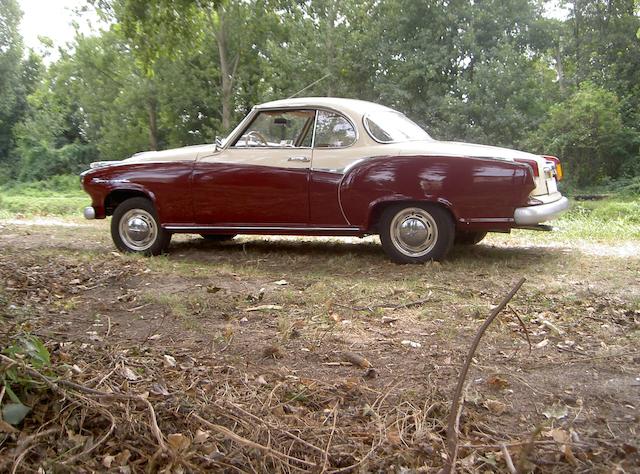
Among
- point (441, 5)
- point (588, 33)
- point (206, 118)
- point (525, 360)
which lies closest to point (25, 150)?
point (206, 118)

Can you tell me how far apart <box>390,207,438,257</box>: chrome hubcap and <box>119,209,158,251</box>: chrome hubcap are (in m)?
2.75

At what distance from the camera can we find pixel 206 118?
27.0m

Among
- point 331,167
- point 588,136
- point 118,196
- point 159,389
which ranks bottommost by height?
point 159,389

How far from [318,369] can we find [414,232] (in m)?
3.08

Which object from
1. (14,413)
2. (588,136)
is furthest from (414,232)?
(588,136)

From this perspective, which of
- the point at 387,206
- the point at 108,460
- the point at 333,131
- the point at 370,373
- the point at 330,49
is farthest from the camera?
the point at 330,49

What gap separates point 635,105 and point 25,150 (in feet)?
91.9

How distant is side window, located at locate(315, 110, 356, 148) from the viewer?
6141 millimetres

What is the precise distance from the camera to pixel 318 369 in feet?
9.94

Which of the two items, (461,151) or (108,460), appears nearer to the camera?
(108,460)

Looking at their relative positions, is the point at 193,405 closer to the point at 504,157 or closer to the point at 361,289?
the point at 361,289

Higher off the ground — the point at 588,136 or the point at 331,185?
the point at 588,136

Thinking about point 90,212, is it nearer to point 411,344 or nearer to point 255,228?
point 255,228

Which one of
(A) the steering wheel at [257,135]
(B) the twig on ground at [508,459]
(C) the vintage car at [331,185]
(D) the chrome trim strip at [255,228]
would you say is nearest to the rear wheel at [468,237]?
(C) the vintage car at [331,185]
